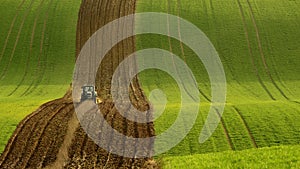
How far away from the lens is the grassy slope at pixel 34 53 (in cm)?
3991

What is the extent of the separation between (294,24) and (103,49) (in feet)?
87.9

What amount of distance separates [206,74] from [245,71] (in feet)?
15.6

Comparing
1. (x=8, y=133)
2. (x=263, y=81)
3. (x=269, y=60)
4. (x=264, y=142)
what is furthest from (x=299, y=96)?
(x=8, y=133)

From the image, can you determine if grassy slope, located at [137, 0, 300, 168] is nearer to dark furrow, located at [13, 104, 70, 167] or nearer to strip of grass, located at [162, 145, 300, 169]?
strip of grass, located at [162, 145, 300, 169]

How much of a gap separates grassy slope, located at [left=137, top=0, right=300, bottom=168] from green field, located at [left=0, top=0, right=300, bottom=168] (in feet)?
0.23

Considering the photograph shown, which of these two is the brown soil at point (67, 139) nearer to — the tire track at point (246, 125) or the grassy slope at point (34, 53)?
the grassy slope at point (34, 53)

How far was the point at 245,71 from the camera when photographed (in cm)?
4725

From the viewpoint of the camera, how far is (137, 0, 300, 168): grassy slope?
27828 millimetres

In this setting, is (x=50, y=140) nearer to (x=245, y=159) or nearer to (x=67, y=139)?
(x=67, y=139)

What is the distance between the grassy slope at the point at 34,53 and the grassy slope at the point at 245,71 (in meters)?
10.2

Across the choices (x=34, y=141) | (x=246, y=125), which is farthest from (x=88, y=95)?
(x=246, y=125)

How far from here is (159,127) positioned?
30078mm

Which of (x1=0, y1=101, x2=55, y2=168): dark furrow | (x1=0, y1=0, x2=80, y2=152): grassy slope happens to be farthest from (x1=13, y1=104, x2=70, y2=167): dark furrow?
(x1=0, y1=0, x2=80, y2=152): grassy slope

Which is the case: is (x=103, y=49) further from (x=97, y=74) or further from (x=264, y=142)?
(x=264, y=142)
